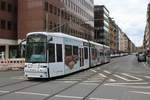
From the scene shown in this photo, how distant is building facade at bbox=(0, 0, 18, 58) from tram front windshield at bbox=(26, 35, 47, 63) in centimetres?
4825

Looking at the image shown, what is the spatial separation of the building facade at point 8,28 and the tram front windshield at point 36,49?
48.3m

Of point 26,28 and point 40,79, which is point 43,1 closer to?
point 26,28

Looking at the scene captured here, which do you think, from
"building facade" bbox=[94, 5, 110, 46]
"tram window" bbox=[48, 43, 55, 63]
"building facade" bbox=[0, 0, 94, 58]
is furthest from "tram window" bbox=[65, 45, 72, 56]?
"building facade" bbox=[94, 5, 110, 46]

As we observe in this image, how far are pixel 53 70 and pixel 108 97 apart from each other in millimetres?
10983

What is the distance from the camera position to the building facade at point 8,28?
246ft

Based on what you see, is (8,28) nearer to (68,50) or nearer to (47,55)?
(68,50)

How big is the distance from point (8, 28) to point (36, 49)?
5367 cm

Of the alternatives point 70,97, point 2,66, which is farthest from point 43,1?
point 70,97

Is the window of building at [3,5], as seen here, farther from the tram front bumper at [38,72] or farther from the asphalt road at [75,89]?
the tram front bumper at [38,72]

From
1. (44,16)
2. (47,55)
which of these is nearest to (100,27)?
(44,16)

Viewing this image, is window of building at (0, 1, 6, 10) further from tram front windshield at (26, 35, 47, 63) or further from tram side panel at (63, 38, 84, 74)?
tram front windshield at (26, 35, 47, 63)

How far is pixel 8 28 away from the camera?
77.9 m

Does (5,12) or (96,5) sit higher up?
(96,5)

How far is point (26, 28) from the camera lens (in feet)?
262
